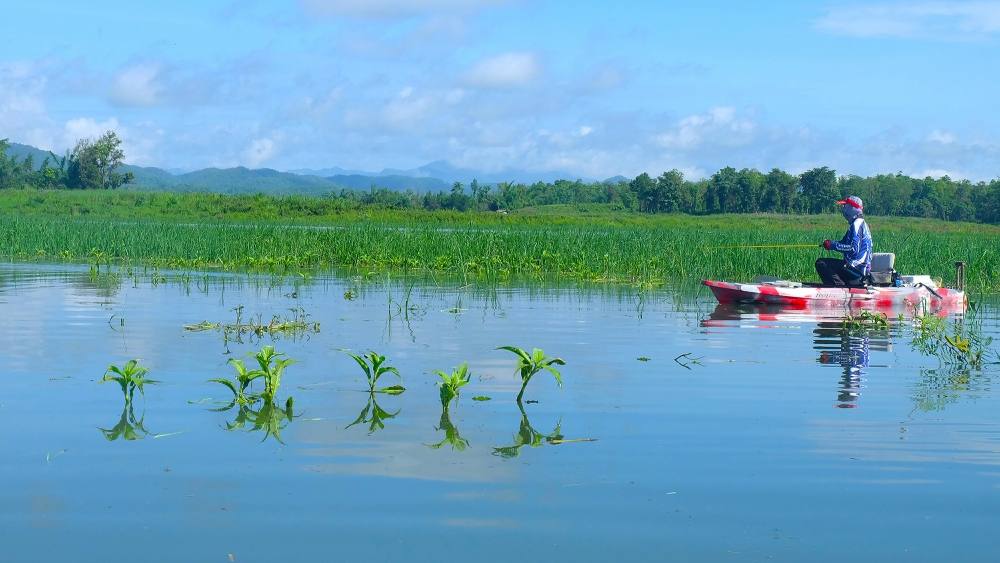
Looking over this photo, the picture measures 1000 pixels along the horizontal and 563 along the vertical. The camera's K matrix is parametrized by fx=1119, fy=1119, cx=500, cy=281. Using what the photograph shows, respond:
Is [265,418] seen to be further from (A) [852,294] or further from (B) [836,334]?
(A) [852,294]

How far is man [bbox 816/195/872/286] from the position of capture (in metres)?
14.3

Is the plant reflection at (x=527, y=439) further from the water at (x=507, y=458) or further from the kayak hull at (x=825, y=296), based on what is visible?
the kayak hull at (x=825, y=296)

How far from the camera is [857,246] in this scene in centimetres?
1445

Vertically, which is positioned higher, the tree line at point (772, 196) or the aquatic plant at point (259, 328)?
the tree line at point (772, 196)

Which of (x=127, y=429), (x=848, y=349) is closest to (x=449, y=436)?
(x=127, y=429)

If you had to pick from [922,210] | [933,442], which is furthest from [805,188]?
[933,442]

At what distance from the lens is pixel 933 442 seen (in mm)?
6020

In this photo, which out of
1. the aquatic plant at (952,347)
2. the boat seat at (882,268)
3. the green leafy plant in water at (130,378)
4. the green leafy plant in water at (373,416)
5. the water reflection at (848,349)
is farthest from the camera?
the boat seat at (882,268)

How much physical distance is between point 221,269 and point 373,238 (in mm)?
4196

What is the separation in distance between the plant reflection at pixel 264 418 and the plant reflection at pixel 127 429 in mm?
464

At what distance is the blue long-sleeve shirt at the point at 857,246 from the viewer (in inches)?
561

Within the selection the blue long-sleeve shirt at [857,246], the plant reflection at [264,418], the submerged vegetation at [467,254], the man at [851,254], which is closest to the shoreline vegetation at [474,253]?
the submerged vegetation at [467,254]

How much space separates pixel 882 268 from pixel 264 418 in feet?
35.5

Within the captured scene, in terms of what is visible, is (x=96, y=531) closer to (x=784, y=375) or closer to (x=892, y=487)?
(x=892, y=487)
